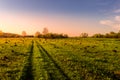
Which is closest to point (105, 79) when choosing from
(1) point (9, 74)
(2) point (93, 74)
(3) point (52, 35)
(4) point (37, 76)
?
(2) point (93, 74)

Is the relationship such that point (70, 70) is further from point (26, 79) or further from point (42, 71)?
point (26, 79)

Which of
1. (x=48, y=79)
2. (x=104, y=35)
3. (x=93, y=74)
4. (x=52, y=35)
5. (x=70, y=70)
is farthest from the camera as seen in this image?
(x=52, y=35)

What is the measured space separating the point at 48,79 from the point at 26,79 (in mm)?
1968

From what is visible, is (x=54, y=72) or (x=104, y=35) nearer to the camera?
(x=54, y=72)

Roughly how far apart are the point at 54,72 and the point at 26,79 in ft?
10.8

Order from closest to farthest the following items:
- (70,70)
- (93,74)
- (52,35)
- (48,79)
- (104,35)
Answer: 1. (48,79)
2. (93,74)
3. (70,70)
4. (104,35)
5. (52,35)

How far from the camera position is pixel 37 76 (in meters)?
18.0

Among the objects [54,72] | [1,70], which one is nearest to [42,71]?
[54,72]

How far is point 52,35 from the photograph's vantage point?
533 feet

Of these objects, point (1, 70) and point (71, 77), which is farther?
point (1, 70)

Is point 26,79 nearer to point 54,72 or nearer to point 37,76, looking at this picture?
point 37,76

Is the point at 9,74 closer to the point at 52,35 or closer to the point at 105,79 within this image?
the point at 105,79

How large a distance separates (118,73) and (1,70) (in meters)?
12.1

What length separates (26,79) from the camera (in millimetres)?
17281
